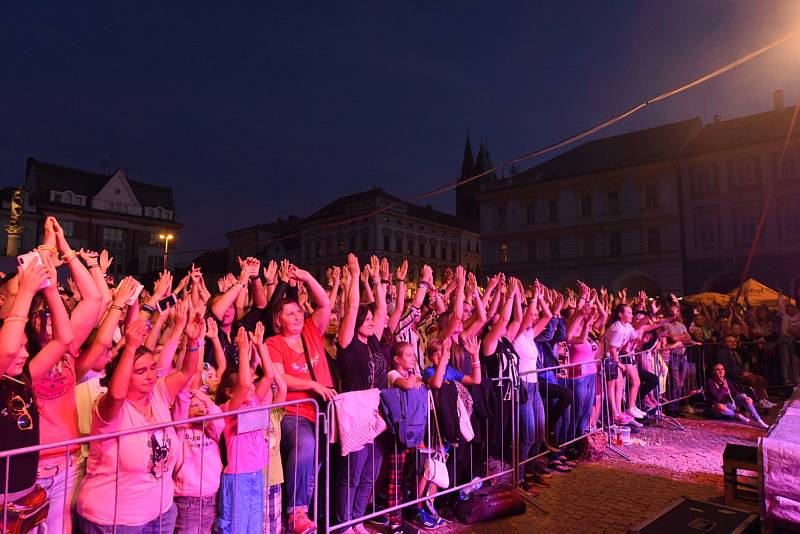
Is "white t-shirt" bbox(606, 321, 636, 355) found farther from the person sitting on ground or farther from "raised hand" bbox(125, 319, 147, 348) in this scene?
"raised hand" bbox(125, 319, 147, 348)

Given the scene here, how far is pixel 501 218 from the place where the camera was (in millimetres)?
44688

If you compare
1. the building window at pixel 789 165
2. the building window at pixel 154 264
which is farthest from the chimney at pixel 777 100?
the building window at pixel 154 264

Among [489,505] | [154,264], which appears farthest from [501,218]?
[489,505]

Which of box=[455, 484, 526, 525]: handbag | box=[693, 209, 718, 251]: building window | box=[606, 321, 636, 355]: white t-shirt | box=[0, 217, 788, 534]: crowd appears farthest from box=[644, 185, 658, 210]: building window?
box=[455, 484, 526, 525]: handbag

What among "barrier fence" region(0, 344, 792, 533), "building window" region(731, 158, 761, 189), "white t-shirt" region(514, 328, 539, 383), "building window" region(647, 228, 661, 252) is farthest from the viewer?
"building window" region(647, 228, 661, 252)

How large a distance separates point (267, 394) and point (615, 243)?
38439mm

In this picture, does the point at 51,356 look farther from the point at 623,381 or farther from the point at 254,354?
the point at 623,381

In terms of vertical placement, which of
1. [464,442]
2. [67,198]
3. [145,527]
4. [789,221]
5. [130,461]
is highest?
[67,198]

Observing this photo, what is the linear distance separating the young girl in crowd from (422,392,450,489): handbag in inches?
64.4

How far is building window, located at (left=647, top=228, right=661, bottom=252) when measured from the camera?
3603 centimetres

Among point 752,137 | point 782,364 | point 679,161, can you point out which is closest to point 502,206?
point 679,161

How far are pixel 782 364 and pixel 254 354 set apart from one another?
13.4 metres

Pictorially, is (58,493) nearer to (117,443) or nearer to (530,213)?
(117,443)

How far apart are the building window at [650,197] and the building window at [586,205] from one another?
4.06 m
